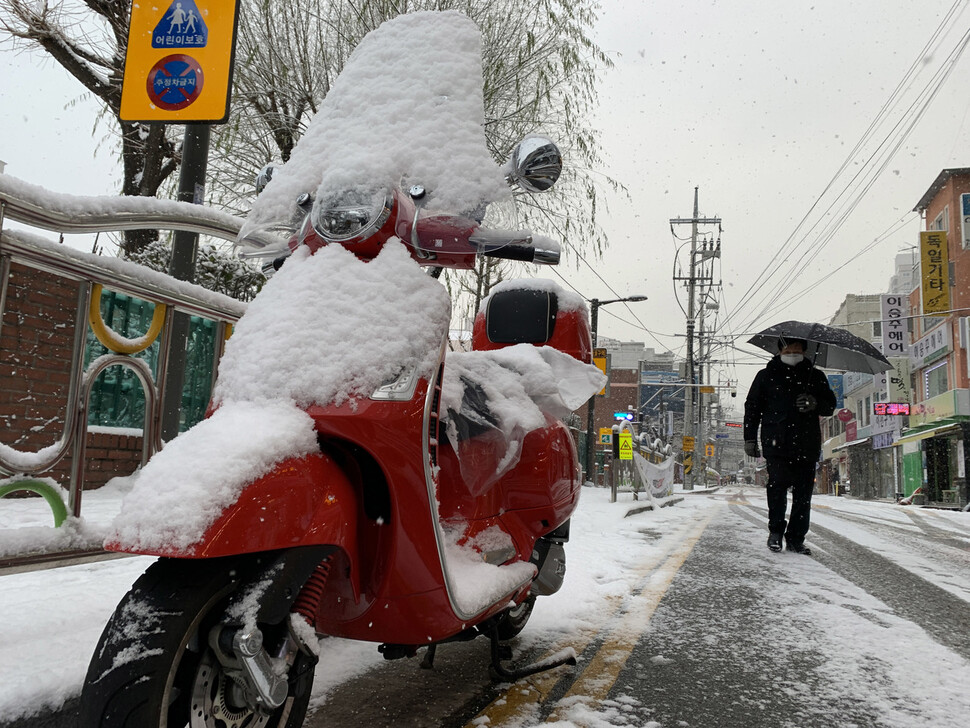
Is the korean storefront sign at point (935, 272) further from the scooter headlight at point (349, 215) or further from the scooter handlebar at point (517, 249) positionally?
the scooter headlight at point (349, 215)

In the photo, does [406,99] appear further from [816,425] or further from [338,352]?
[816,425]

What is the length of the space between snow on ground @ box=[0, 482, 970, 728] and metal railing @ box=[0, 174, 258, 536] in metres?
0.19

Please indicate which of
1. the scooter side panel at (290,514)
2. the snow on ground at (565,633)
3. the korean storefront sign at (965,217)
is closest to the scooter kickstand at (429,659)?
the snow on ground at (565,633)

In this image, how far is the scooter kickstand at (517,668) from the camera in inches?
93.8

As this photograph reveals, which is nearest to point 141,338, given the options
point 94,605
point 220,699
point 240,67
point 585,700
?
point 94,605

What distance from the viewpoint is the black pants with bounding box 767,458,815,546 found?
579 cm

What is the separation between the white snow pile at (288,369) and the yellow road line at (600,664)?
1192 mm

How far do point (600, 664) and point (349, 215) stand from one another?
6.73 ft

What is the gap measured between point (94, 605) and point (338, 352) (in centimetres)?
153

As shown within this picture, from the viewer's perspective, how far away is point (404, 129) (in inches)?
82.6

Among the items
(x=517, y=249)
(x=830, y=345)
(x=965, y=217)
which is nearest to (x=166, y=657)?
(x=517, y=249)

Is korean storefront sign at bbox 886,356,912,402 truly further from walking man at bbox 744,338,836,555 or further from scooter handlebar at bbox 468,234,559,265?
scooter handlebar at bbox 468,234,559,265

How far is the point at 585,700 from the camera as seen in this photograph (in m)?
2.39

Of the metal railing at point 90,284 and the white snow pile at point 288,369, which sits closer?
the white snow pile at point 288,369
